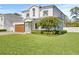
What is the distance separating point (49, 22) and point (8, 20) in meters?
0.58

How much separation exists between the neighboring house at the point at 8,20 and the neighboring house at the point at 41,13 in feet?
0.51

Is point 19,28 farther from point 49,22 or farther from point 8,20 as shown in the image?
point 49,22

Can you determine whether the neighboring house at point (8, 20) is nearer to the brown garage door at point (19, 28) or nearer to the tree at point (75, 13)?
the brown garage door at point (19, 28)

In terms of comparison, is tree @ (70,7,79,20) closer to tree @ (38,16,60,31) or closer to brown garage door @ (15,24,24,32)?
tree @ (38,16,60,31)

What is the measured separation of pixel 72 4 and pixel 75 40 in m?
0.50

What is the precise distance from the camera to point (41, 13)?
438 centimetres

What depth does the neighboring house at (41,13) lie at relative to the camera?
431 centimetres

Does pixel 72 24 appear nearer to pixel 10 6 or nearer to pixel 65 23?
pixel 65 23

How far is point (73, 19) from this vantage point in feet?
14.3

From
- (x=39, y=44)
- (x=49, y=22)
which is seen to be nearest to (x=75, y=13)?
(x=49, y=22)

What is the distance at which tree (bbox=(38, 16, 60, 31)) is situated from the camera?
171 inches

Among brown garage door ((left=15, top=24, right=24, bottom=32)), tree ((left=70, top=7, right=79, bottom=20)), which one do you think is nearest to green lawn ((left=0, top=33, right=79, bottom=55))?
brown garage door ((left=15, top=24, right=24, bottom=32))

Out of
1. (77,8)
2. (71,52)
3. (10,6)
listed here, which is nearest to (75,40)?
(71,52)

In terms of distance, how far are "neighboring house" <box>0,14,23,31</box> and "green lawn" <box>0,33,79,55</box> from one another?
140 millimetres
